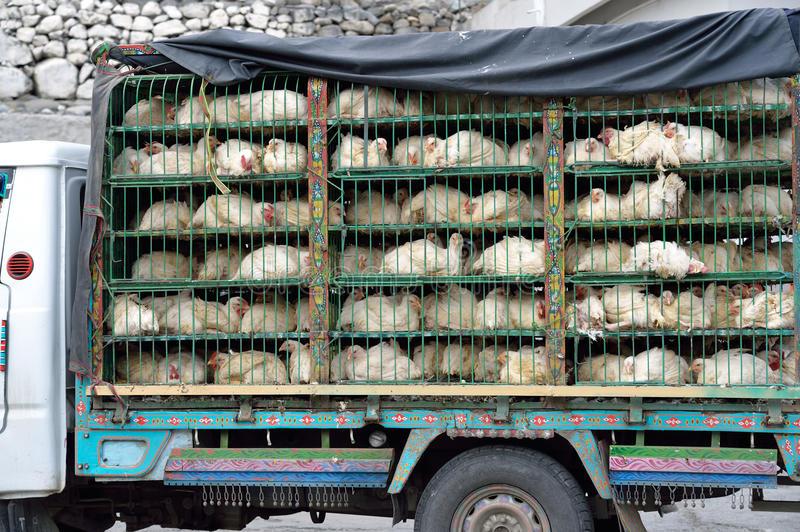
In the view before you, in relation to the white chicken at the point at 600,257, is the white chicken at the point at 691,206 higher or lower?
higher

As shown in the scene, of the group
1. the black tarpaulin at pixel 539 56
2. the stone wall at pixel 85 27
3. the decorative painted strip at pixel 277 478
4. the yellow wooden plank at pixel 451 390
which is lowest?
the decorative painted strip at pixel 277 478

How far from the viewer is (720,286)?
502cm

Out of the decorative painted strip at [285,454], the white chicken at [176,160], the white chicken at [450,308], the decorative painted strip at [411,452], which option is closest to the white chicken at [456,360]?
the white chicken at [450,308]

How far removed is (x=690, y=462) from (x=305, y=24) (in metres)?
8.79

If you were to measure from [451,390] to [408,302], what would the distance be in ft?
1.89

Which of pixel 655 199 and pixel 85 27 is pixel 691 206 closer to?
pixel 655 199

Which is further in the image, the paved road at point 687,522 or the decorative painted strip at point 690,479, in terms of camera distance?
the paved road at point 687,522

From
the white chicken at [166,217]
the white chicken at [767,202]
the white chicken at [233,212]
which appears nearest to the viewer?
the white chicken at [767,202]

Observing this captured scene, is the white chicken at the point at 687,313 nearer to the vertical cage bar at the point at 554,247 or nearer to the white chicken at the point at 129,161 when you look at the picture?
the vertical cage bar at the point at 554,247

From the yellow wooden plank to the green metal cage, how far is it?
0.02 m

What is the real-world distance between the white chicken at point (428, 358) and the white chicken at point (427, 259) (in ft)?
1.37

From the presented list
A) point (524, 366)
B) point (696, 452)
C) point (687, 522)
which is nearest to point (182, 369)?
point (524, 366)

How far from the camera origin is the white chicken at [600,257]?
504 cm

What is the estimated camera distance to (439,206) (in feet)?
17.2
